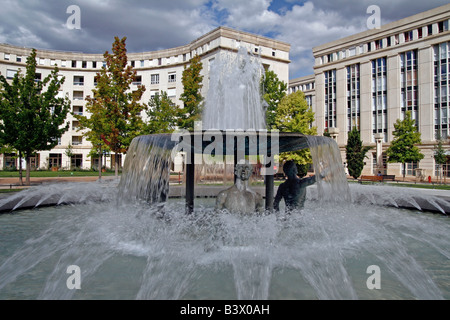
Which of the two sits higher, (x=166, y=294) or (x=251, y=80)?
(x=251, y=80)

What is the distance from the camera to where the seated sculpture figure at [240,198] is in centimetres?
605

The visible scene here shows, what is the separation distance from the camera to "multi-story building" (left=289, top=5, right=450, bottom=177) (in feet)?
140

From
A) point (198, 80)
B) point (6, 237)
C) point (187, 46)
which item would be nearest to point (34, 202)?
point (6, 237)

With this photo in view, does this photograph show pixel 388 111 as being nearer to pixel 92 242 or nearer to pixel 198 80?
pixel 198 80

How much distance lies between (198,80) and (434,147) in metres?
32.1

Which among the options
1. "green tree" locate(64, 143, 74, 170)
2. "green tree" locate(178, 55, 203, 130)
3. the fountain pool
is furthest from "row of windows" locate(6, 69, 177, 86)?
the fountain pool

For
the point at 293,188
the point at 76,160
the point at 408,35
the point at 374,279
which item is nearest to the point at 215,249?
the point at 374,279

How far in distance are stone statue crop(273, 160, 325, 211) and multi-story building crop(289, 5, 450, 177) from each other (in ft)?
141

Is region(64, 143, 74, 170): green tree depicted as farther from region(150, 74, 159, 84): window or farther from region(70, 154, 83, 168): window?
region(150, 74, 159, 84): window

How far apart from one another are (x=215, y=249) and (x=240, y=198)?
1294 millimetres

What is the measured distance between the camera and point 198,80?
3156 centimetres

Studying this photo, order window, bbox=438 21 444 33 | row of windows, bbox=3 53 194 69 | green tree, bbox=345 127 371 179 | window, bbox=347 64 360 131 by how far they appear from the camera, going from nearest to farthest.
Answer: green tree, bbox=345 127 371 179, window, bbox=438 21 444 33, window, bbox=347 64 360 131, row of windows, bbox=3 53 194 69

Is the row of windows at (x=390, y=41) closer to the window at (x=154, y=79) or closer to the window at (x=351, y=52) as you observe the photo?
the window at (x=351, y=52)

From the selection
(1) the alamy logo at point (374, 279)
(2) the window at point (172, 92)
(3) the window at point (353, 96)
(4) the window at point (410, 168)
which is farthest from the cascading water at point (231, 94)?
(3) the window at point (353, 96)
